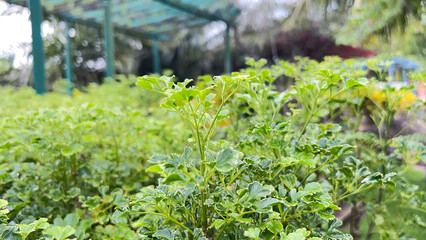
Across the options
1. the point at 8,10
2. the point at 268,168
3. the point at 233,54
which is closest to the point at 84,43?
the point at 8,10

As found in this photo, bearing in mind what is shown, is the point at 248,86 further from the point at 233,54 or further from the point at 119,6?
the point at 233,54

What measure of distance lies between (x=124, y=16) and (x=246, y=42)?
446 cm

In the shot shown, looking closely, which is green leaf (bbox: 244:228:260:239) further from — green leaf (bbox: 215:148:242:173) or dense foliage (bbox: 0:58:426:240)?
green leaf (bbox: 215:148:242:173)

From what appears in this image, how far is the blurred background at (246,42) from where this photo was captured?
7.00 metres

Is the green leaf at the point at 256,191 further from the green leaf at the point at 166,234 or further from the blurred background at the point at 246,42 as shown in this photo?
the blurred background at the point at 246,42

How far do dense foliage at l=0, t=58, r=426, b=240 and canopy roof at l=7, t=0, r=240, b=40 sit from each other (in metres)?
4.73

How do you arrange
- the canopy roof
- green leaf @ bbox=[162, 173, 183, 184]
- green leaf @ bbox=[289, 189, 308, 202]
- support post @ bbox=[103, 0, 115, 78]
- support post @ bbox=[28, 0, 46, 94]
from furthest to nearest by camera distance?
the canopy roof, support post @ bbox=[103, 0, 115, 78], support post @ bbox=[28, 0, 46, 94], green leaf @ bbox=[289, 189, 308, 202], green leaf @ bbox=[162, 173, 183, 184]

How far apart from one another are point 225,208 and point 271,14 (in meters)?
11.2

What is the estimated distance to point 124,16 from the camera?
23.6 ft

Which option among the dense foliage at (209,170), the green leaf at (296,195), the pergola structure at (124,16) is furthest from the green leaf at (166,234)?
the pergola structure at (124,16)

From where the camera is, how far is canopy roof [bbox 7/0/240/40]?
240 inches

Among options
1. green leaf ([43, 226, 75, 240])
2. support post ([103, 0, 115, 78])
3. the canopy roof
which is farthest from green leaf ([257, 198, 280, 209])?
the canopy roof

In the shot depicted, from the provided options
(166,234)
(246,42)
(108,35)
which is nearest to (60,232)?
(166,234)

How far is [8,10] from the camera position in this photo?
10492mm
